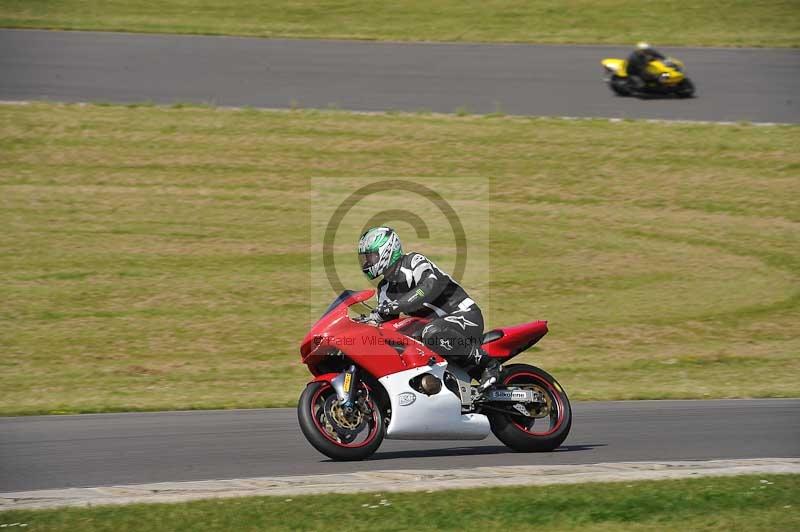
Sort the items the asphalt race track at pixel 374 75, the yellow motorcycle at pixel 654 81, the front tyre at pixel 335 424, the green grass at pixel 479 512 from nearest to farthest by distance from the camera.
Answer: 1. the green grass at pixel 479 512
2. the front tyre at pixel 335 424
3. the asphalt race track at pixel 374 75
4. the yellow motorcycle at pixel 654 81

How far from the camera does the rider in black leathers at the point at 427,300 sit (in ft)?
30.4

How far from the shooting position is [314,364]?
30.3 ft

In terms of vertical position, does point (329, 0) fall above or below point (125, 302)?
above

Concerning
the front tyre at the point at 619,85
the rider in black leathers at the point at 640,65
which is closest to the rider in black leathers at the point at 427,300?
the rider in black leathers at the point at 640,65

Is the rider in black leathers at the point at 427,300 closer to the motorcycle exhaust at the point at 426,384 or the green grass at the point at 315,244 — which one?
the motorcycle exhaust at the point at 426,384

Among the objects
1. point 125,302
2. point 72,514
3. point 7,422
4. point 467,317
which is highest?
point 125,302

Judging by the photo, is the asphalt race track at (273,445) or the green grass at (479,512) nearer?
the green grass at (479,512)

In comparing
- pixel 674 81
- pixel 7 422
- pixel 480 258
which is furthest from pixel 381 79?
pixel 7 422

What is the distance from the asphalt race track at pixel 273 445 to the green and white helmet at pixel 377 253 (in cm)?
171

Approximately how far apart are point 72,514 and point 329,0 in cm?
3248

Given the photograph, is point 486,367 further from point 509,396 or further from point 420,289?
point 420,289

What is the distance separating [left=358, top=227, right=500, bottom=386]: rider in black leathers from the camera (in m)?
9.27

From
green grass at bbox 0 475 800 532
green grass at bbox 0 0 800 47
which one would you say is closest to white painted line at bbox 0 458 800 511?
green grass at bbox 0 475 800 532

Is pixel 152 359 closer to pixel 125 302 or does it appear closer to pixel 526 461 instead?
pixel 125 302
